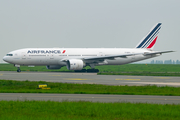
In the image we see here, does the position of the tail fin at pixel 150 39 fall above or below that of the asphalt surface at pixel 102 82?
above

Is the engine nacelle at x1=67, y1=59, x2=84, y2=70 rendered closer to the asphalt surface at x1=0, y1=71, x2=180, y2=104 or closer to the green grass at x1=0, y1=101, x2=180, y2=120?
the asphalt surface at x1=0, y1=71, x2=180, y2=104

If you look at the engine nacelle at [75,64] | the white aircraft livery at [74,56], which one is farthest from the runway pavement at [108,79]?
the white aircraft livery at [74,56]

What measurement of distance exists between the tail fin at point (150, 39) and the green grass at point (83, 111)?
161ft

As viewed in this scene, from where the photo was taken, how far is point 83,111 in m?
13.7

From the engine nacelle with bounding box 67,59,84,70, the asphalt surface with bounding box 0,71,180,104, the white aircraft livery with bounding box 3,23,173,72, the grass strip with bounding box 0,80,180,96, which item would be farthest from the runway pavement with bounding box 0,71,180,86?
the white aircraft livery with bounding box 3,23,173,72

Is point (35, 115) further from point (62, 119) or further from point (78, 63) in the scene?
point (78, 63)

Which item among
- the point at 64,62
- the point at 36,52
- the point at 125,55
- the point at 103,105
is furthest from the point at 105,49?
the point at 103,105

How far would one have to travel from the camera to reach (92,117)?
12562 mm

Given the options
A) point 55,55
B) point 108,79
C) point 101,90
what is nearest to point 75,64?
point 55,55

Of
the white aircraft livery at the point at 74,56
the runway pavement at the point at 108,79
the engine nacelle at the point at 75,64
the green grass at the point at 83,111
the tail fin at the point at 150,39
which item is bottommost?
the green grass at the point at 83,111

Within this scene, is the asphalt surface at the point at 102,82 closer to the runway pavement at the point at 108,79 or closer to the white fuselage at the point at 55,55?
the runway pavement at the point at 108,79

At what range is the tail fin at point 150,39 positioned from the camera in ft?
208

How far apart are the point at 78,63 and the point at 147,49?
18.7 metres

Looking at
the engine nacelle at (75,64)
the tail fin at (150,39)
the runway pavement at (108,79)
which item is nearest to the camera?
the runway pavement at (108,79)
